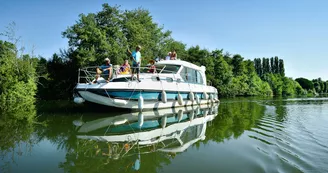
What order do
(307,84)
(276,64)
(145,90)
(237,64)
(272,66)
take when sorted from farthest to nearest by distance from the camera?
(272,66) → (276,64) → (307,84) → (237,64) → (145,90)

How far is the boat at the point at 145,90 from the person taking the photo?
418 inches

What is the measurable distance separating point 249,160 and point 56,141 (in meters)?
4.34

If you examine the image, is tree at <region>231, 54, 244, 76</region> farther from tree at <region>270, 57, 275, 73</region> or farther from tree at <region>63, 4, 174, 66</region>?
tree at <region>270, 57, 275, 73</region>

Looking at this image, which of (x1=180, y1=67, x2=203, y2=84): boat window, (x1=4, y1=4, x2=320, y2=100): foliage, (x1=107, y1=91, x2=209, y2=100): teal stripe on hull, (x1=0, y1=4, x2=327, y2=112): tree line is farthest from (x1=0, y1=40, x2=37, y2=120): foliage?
(x1=180, y1=67, x2=203, y2=84): boat window

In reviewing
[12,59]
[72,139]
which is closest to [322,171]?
[72,139]

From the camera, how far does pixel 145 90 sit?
11.2m

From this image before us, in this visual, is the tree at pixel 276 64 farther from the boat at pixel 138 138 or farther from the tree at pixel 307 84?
the boat at pixel 138 138

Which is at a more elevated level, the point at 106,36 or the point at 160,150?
the point at 106,36

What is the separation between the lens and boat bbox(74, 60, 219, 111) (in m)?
10.6

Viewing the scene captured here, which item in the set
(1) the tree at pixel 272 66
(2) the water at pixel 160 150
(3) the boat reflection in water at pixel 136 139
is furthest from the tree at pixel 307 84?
(3) the boat reflection in water at pixel 136 139

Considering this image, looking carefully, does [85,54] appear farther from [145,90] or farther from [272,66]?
[272,66]

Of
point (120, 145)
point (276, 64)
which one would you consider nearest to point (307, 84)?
point (276, 64)

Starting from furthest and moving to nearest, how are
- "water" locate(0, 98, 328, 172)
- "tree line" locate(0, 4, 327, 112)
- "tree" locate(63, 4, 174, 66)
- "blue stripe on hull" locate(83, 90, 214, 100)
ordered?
1. "tree" locate(63, 4, 174, 66)
2. "tree line" locate(0, 4, 327, 112)
3. "blue stripe on hull" locate(83, 90, 214, 100)
4. "water" locate(0, 98, 328, 172)

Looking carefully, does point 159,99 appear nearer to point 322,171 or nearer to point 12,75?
point 322,171
